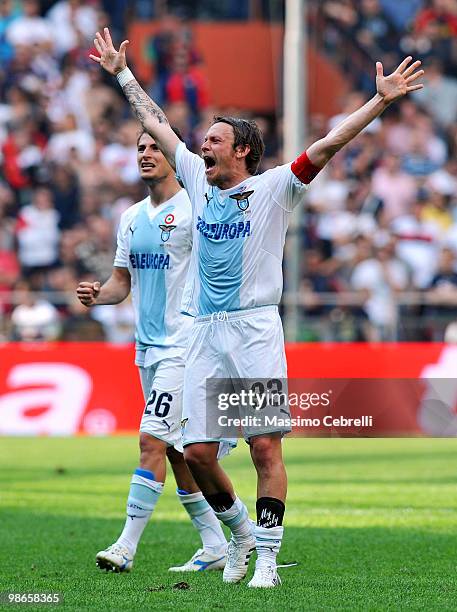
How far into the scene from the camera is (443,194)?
2156cm

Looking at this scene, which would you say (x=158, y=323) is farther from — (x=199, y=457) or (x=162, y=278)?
(x=199, y=457)

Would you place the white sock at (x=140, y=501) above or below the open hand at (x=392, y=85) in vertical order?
below

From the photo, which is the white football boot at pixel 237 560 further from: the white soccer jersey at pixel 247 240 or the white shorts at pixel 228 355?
the white soccer jersey at pixel 247 240

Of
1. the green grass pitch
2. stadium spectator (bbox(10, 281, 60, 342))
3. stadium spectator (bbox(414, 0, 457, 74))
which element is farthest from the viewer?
stadium spectator (bbox(414, 0, 457, 74))

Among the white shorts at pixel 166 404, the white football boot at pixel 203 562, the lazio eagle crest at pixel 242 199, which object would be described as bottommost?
the white football boot at pixel 203 562

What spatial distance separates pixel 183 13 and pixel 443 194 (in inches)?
273

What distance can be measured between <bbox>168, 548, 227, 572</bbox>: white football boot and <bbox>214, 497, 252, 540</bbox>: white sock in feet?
1.71

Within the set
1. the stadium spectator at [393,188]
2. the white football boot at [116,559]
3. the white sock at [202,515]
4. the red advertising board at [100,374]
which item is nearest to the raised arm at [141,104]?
the white sock at [202,515]

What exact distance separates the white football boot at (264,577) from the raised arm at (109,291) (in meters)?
2.14

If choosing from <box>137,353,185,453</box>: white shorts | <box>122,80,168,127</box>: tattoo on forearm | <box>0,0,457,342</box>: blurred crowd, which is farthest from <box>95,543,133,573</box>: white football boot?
Answer: <box>0,0,457,342</box>: blurred crowd

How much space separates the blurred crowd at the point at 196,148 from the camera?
64.1ft

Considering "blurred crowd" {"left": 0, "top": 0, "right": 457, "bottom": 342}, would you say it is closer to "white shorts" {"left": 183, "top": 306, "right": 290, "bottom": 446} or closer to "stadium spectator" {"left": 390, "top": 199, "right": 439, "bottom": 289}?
"stadium spectator" {"left": 390, "top": 199, "right": 439, "bottom": 289}

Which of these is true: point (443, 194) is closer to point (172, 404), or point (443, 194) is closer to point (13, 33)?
point (13, 33)

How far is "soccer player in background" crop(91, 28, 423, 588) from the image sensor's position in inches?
293
